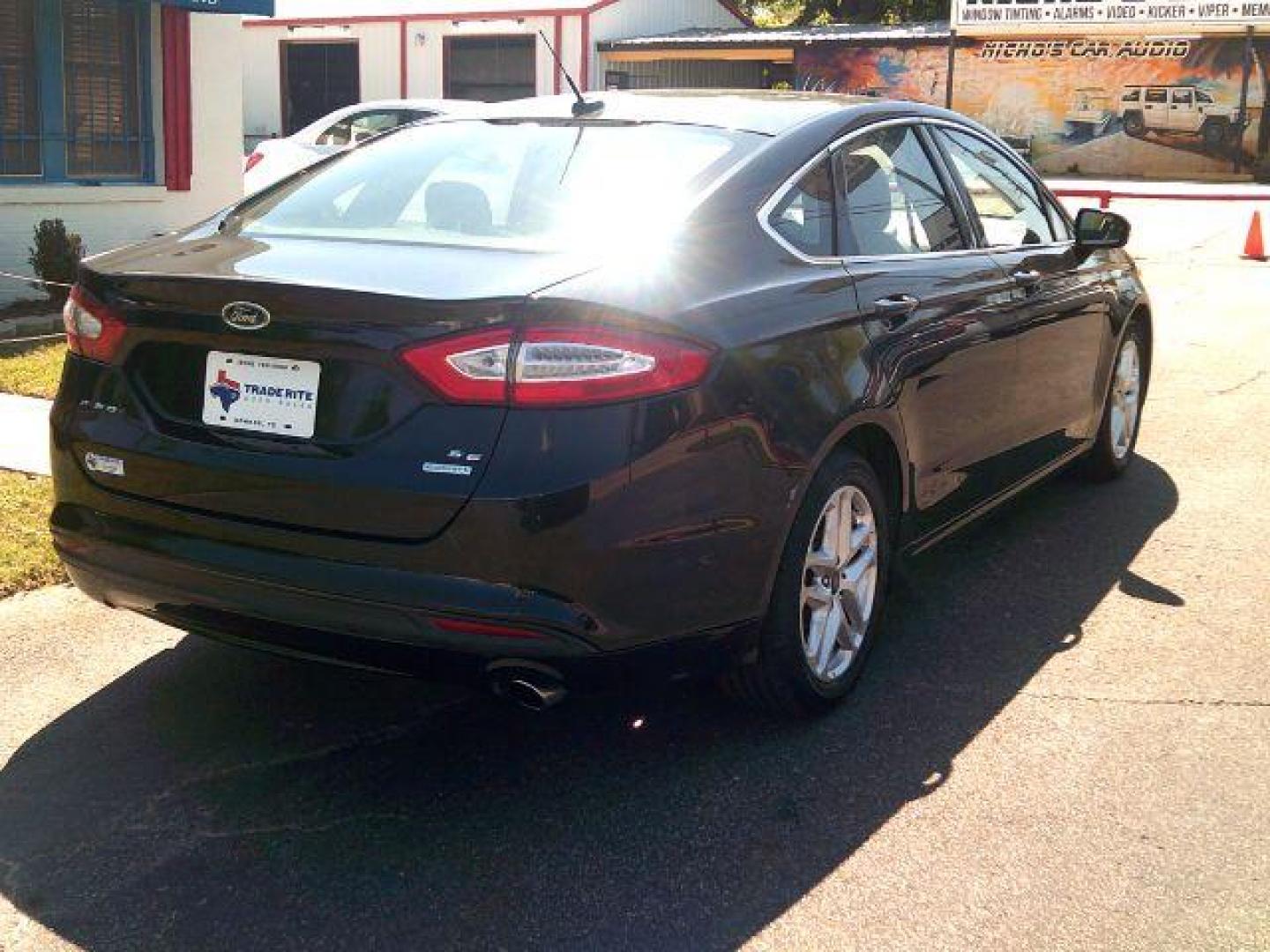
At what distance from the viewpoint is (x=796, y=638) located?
3.79 m

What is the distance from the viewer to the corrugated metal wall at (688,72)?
3584 cm

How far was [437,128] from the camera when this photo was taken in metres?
4.62

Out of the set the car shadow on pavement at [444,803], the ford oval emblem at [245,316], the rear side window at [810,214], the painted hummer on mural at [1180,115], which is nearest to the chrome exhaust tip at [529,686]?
the car shadow on pavement at [444,803]

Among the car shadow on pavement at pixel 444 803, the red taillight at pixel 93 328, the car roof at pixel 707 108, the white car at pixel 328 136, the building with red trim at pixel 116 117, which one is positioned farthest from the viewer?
the white car at pixel 328 136

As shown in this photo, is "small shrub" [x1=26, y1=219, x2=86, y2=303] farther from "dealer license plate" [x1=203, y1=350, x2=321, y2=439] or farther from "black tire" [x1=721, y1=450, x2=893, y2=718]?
"black tire" [x1=721, y1=450, x2=893, y2=718]

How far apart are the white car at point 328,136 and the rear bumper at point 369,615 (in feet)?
38.0

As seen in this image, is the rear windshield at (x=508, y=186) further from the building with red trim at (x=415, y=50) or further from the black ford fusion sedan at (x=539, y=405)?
the building with red trim at (x=415, y=50)

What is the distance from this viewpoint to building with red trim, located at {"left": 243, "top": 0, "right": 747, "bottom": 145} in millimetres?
33406

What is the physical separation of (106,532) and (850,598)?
1.95 metres

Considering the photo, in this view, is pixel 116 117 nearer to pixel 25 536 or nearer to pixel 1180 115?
pixel 25 536

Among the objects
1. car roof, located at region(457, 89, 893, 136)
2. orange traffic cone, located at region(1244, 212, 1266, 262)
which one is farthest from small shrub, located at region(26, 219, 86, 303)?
orange traffic cone, located at region(1244, 212, 1266, 262)

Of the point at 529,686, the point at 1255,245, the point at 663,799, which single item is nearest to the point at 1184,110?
the point at 1255,245

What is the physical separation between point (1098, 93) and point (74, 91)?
93.2ft

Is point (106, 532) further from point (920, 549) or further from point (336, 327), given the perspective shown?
point (920, 549)
